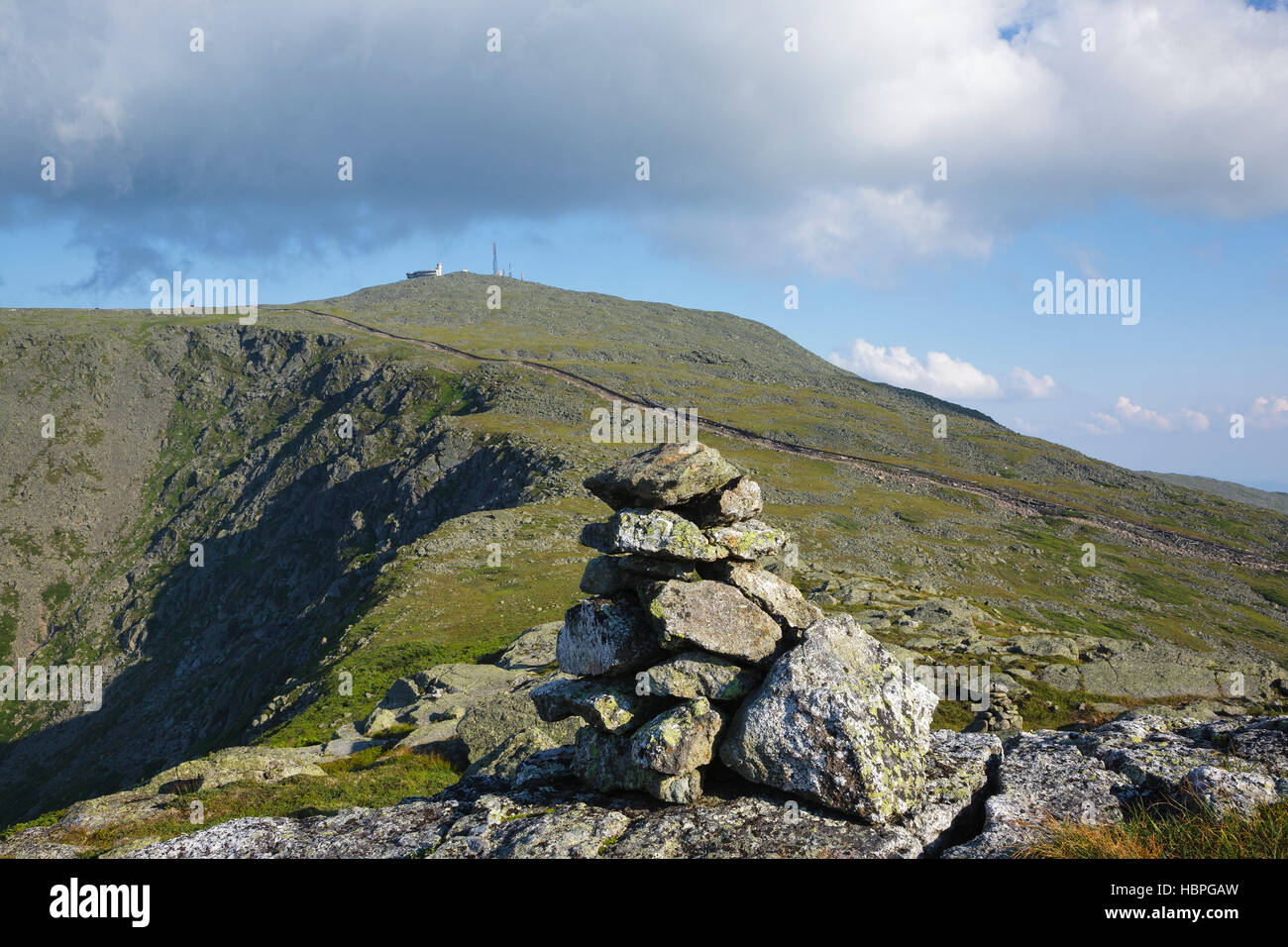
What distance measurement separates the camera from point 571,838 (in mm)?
12195

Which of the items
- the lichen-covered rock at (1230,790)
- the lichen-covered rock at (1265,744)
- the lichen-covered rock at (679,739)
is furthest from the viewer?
the lichen-covered rock at (679,739)

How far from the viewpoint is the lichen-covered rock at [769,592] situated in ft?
54.2

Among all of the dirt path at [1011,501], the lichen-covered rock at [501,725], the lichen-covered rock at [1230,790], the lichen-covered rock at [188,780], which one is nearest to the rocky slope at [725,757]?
the lichen-covered rock at [1230,790]

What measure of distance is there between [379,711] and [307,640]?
117 ft

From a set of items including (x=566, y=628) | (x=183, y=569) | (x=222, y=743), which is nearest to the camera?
(x=566, y=628)

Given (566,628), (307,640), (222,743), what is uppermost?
(566,628)

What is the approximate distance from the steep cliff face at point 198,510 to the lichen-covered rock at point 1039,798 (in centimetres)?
5410

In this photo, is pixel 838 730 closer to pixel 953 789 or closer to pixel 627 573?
pixel 953 789

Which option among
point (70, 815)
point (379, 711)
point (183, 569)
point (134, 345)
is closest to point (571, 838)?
point (70, 815)

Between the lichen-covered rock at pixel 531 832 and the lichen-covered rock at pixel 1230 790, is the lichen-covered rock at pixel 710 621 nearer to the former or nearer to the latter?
the lichen-covered rock at pixel 531 832

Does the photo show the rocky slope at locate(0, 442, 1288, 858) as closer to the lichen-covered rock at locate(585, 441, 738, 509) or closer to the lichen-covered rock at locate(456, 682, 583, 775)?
the lichen-covered rock at locate(585, 441, 738, 509)
